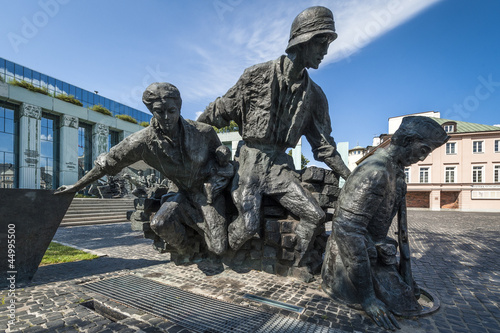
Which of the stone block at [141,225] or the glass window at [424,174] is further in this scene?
the glass window at [424,174]

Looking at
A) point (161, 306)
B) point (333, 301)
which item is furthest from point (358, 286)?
point (161, 306)

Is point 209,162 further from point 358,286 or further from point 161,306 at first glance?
point 358,286

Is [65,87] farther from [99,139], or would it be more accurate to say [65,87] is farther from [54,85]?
[99,139]

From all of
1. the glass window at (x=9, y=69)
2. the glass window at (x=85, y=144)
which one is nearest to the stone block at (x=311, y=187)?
the glass window at (x=85, y=144)

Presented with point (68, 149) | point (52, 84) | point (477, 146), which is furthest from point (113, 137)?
point (477, 146)

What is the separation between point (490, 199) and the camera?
2445cm

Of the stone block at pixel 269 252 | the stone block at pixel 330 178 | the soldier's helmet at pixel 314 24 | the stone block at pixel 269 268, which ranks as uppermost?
the soldier's helmet at pixel 314 24

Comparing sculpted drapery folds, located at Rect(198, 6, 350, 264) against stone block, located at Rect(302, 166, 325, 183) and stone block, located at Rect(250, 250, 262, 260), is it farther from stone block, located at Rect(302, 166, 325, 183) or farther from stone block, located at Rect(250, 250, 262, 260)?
stone block, located at Rect(250, 250, 262, 260)

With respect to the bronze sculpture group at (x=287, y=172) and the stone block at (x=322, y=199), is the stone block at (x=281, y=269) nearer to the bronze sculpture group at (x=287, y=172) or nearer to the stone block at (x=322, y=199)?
the bronze sculpture group at (x=287, y=172)

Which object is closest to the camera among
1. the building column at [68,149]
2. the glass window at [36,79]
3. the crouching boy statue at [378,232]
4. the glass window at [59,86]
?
the crouching boy statue at [378,232]

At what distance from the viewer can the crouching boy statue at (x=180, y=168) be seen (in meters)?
3.24

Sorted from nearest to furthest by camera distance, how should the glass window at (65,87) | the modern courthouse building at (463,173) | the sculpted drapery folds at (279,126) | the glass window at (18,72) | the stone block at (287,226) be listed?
the sculpted drapery folds at (279,126), the stone block at (287,226), the glass window at (18,72), the modern courthouse building at (463,173), the glass window at (65,87)

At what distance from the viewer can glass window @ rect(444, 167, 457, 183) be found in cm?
2547

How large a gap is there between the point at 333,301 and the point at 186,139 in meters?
2.51
